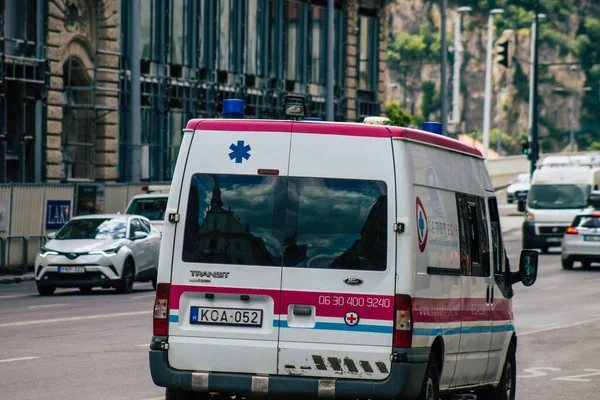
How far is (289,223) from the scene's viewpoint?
9297 millimetres

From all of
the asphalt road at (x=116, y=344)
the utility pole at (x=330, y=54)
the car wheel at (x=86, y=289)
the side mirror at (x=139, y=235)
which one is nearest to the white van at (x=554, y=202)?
the utility pole at (x=330, y=54)

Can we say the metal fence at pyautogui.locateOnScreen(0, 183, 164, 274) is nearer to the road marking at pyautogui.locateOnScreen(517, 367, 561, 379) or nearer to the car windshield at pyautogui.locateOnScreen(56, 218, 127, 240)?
the car windshield at pyautogui.locateOnScreen(56, 218, 127, 240)

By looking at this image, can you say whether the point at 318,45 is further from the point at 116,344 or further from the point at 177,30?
the point at 116,344

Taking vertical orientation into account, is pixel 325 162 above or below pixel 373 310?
above

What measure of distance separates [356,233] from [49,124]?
3148 cm

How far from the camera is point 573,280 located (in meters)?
32.3

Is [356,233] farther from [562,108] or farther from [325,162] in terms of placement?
[562,108]

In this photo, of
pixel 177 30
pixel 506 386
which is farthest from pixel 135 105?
pixel 506 386

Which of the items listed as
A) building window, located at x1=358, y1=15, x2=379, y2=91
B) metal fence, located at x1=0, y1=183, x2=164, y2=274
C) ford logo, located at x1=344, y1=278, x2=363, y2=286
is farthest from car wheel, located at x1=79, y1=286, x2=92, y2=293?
Answer: building window, located at x1=358, y1=15, x2=379, y2=91

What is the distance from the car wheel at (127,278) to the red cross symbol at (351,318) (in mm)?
17697

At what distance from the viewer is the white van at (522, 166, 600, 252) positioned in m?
41.5

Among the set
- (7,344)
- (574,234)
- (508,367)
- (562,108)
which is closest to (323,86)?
(574,234)

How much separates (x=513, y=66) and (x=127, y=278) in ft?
476

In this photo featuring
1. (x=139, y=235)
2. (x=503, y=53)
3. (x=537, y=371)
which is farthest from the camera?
(x=503, y=53)
